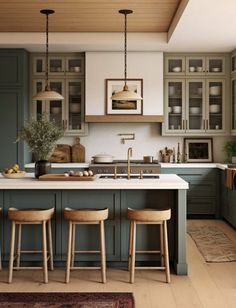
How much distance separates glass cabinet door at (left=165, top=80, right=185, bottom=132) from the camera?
7695 mm

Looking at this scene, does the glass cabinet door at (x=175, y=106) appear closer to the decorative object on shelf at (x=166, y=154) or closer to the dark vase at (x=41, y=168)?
the decorative object on shelf at (x=166, y=154)

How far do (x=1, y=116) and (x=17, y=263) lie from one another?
3.09 m

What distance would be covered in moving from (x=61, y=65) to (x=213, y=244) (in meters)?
3.61

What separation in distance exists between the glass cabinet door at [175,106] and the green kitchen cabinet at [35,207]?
133 inches

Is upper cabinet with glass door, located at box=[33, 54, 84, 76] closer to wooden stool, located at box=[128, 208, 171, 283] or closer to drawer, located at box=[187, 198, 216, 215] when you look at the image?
drawer, located at box=[187, 198, 216, 215]

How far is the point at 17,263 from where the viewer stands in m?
4.67

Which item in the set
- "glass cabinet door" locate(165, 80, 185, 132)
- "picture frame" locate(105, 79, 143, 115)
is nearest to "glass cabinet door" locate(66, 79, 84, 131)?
"picture frame" locate(105, 79, 143, 115)

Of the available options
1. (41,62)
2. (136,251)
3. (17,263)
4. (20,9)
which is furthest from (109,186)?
(41,62)

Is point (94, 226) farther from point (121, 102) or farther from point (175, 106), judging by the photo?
point (175, 106)

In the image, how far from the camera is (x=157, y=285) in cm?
428

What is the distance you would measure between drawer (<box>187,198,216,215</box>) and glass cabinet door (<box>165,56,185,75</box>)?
1975 mm

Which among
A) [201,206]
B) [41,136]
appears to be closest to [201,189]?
[201,206]

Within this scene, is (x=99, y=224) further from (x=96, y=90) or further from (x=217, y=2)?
(x=96, y=90)

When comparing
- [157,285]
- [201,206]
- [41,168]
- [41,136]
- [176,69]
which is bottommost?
[157,285]
